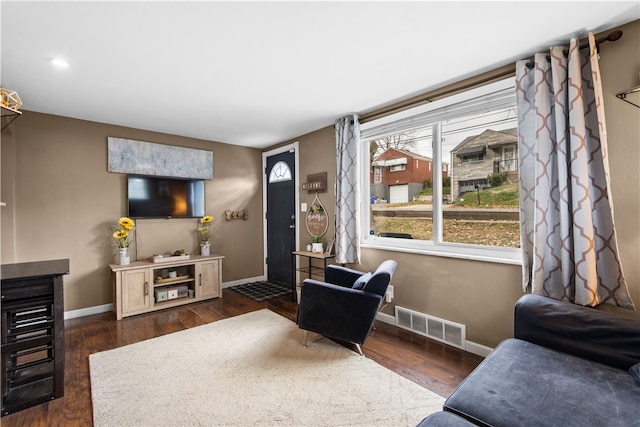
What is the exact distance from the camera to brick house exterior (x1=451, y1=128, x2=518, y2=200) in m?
2.46

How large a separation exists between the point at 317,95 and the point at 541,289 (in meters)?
2.40

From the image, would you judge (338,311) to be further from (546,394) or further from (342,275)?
Result: (546,394)

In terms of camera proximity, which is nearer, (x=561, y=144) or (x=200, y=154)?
(x=561, y=144)

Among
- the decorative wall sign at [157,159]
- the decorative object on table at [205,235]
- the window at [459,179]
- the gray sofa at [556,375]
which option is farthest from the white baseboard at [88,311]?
the gray sofa at [556,375]

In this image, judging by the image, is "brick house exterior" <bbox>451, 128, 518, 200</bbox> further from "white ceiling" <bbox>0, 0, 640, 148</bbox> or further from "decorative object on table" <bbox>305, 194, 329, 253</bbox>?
"decorative object on table" <bbox>305, 194, 329, 253</bbox>

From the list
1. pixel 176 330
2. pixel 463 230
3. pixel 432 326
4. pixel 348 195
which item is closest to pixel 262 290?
pixel 176 330

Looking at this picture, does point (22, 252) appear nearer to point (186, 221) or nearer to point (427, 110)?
point (186, 221)

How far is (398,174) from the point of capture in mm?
3271

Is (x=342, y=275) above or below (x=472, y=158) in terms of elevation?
below

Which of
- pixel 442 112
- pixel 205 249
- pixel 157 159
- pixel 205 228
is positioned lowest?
pixel 205 249

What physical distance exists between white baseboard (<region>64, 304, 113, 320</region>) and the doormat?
156cm

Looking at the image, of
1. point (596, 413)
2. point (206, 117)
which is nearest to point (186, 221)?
point (206, 117)

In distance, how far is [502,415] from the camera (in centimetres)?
117

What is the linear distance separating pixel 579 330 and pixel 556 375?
1.27 ft
